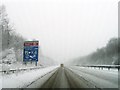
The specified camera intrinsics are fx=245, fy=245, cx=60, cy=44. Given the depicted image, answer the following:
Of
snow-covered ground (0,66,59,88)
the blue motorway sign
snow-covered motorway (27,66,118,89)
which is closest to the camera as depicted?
snow-covered ground (0,66,59,88)

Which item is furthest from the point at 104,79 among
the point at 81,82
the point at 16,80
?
the point at 16,80

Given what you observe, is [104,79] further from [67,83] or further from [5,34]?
[5,34]

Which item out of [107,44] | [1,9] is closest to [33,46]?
[1,9]

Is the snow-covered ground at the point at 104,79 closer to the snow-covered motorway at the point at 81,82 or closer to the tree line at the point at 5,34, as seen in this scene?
the snow-covered motorway at the point at 81,82

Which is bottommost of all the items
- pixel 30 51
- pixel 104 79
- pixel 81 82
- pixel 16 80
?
pixel 104 79

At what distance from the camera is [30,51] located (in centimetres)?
5369

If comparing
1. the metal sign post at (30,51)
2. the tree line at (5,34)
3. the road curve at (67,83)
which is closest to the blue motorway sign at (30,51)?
the metal sign post at (30,51)

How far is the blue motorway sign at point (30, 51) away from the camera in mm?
53062

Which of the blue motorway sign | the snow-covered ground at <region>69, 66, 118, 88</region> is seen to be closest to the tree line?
the blue motorway sign

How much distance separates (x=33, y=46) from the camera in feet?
178

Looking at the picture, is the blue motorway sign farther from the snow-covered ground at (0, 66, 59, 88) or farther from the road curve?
the road curve

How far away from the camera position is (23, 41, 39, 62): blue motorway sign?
2089 inches

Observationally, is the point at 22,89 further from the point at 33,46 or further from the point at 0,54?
the point at 0,54

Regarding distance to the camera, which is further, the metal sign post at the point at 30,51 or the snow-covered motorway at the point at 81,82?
the metal sign post at the point at 30,51
